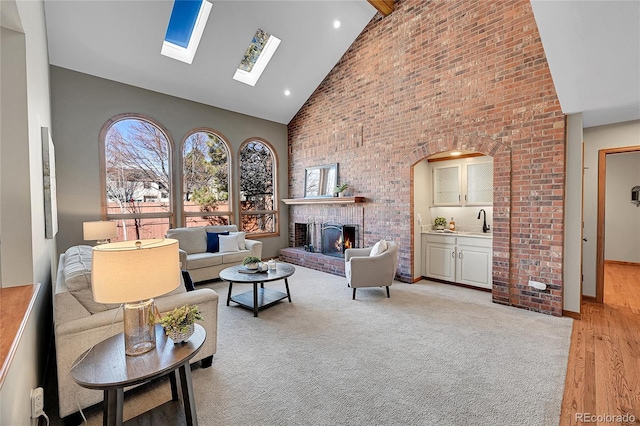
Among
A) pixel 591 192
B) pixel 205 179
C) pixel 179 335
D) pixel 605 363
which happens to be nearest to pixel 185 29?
pixel 205 179

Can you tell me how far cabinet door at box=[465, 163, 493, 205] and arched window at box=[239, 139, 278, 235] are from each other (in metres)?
4.16

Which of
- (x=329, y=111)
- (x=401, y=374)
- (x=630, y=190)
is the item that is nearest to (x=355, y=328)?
(x=401, y=374)

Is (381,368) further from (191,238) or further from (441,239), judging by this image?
(191,238)

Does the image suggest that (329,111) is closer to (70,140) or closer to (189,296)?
(70,140)

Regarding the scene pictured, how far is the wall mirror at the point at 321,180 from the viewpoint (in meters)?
6.05

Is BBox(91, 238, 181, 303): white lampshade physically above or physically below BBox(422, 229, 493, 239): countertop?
above

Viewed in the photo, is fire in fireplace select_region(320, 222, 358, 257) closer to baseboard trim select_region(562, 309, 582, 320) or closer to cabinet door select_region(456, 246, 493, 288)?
cabinet door select_region(456, 246, 493, 288)

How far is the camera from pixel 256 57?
561cm

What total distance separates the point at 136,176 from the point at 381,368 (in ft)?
16.4

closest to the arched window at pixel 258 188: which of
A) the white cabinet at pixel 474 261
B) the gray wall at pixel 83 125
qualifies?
the gray wall at pixel 83 125

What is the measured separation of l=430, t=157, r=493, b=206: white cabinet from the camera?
4.67 m

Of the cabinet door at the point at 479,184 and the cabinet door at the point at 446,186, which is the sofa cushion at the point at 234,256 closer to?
the cabinet door at the point at 446,186

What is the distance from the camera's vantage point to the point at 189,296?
2.33 m

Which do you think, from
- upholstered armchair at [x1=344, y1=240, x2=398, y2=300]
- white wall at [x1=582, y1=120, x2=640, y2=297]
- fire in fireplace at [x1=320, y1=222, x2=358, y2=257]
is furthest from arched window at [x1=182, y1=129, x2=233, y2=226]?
white wall at [x1=582, y1=120, x2=640, y2=297]
